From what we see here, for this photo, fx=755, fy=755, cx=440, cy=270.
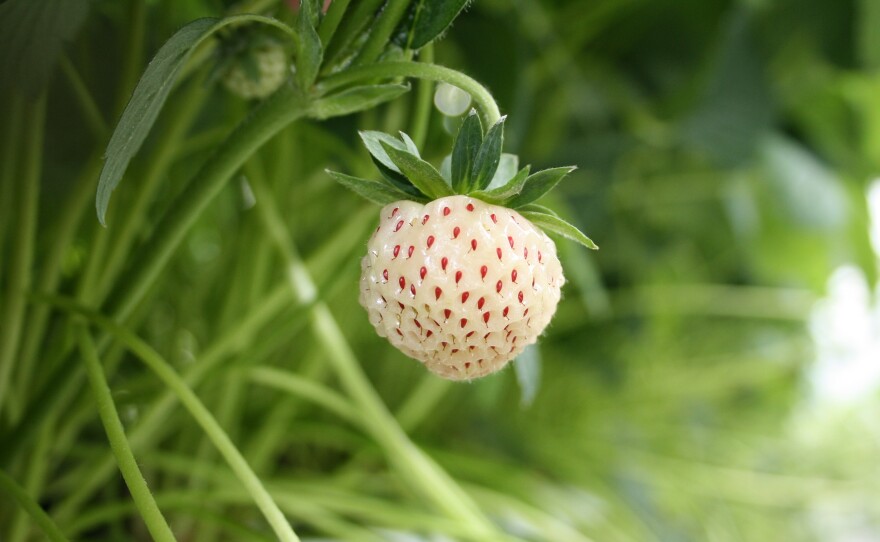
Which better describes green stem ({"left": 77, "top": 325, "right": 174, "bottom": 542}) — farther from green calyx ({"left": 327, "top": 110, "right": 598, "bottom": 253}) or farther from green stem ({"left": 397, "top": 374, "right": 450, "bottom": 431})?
green stem ({"left": 397, "top": 374, "right": 450, "bottom": 431})

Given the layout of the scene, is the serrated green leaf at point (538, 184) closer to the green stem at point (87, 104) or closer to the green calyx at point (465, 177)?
the green calyx at point (465, 177)

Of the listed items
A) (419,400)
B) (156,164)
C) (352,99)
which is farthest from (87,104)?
(419,400)

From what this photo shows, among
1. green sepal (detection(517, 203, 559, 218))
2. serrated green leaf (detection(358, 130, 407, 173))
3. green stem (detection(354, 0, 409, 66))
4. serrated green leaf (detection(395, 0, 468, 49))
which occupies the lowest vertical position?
serrated green leaf (detection(358, 130, 407, 173))

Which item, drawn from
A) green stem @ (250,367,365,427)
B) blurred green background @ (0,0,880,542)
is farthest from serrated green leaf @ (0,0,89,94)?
green stem @ (250,367,365,427)

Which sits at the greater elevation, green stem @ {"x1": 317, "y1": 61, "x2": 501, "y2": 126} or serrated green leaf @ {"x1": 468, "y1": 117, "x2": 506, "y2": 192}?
green stem @ {"x1": 317, "y1": 61, "x2": 501, "y2": 126}

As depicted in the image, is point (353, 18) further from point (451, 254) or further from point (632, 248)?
point (632, 248)

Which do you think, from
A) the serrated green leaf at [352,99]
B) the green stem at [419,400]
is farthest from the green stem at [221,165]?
the green stem at [419,400]

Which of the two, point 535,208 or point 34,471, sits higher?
point 535,208

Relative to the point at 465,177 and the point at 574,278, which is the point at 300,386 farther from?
the point at 574,278
